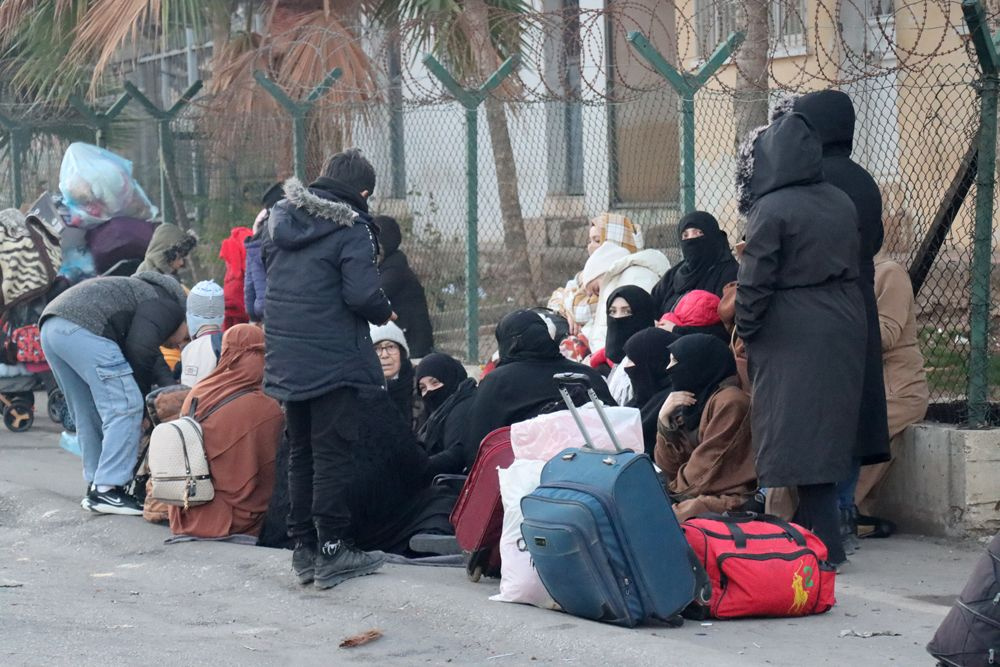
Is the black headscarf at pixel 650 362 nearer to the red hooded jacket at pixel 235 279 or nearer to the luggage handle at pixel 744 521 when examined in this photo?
the luggage handle at pixel 744 521

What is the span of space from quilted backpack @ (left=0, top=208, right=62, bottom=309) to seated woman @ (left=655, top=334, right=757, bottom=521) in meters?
5.52

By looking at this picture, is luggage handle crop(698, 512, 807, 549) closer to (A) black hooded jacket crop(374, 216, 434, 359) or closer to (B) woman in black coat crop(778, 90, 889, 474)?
(B) woman in black coat crop(778, 90, 889, 474)

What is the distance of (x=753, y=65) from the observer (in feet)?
30.0

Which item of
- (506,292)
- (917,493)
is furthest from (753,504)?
(506,292)

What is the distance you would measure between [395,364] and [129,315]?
144 centimetres

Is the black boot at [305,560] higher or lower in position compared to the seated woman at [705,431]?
lower

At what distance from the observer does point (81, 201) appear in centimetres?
1228

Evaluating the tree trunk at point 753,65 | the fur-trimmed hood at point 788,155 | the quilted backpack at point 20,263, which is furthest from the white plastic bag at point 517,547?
the quilted backpack at point 20,263

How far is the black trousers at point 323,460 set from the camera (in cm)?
606

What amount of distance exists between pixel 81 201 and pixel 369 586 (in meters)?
7.04

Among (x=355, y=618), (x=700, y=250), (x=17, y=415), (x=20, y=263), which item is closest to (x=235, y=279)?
(x=20, y=263)

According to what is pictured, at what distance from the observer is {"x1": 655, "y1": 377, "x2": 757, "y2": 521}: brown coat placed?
20.7 ft

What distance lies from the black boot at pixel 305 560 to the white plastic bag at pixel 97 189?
6501 mm

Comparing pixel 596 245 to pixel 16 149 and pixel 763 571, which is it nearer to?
pixel 763 571
